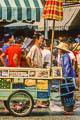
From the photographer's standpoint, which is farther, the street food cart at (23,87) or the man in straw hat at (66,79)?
the man in straw hat at (66,79)

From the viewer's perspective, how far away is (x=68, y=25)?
33.1m

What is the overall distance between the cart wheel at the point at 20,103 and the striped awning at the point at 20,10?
6.18 metres

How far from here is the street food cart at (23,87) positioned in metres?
12.9

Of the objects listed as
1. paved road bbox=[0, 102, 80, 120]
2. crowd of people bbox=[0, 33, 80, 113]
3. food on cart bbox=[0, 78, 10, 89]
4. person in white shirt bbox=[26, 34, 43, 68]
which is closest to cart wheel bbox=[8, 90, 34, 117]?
paved road bbox=[0, 102, 80, 120]

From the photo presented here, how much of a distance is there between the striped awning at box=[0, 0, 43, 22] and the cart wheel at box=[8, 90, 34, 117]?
6180 mm

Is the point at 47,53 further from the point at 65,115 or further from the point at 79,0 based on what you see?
the point at 79,0

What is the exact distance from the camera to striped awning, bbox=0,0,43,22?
62.4 feet

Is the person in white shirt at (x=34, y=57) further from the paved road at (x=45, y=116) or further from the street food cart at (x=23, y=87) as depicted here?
the street food cart at (x=23, y=87)

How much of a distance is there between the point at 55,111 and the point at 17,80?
1.60 m

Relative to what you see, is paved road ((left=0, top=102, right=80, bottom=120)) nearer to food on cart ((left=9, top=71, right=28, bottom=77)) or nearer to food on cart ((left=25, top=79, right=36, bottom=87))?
food on cart ((left=25, top=79, right=36, bottom=87))

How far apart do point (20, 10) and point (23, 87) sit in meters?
6.90

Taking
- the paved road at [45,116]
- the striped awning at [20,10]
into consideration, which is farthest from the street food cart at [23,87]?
the striped awning at [20,10]

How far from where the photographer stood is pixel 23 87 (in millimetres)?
13031

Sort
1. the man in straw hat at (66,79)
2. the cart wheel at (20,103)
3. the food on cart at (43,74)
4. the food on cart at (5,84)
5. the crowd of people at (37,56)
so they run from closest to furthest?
the cart wheel at (20,103) → the food on cart at (5,84) → the food on cart at (43,74) → the man in straw hat at (66,79) → the crowd of people at (37,56)
